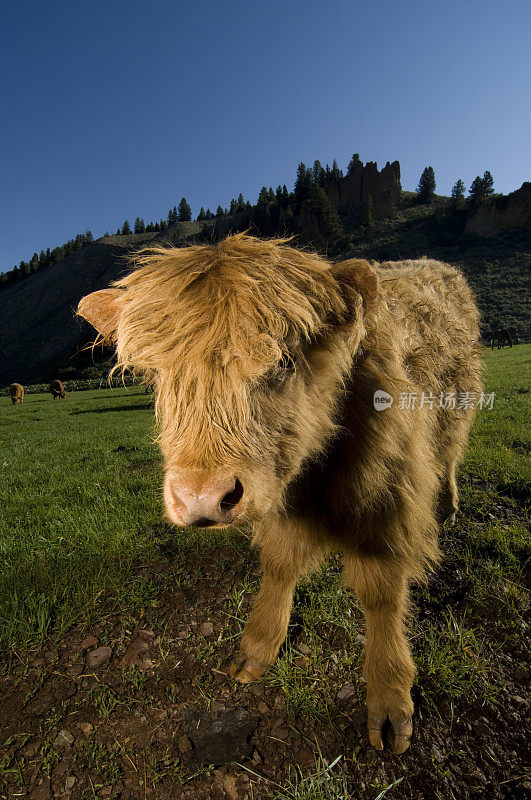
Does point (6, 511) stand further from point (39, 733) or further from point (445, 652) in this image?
point (445, 652)

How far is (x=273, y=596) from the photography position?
8.38 ft

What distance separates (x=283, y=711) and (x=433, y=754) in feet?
2.49

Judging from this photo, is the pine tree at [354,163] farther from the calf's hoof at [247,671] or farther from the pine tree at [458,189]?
the calf's hoof at [247,671]

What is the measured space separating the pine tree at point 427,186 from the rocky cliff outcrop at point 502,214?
92.9 ft

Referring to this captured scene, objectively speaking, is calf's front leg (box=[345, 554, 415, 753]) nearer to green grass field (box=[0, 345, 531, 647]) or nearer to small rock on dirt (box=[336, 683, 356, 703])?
small rock on dirt (box=[336, 683, 356, 703])

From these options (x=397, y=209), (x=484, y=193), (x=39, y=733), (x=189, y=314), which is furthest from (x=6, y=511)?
(x=397, y=209)

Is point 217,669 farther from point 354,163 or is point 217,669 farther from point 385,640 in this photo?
point 354,163

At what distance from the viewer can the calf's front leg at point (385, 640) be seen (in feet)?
6.77

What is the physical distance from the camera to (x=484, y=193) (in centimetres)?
9794

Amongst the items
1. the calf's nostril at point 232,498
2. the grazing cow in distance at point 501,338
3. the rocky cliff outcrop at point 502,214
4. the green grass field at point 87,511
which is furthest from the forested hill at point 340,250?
the calf's nostril at point 232,498

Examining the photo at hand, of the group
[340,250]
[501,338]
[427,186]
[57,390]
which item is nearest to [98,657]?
[57,390]

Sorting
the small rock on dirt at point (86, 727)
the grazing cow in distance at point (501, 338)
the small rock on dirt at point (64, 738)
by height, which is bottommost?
the small rock on dirt at point (86, 727)

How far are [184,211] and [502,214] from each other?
4688 inches

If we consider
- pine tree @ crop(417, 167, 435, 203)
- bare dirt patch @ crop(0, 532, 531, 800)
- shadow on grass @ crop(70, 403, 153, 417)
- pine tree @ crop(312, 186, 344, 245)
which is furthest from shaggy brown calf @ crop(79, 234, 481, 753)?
pine tree @ crop(417, 167, 435, 203)
